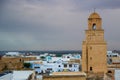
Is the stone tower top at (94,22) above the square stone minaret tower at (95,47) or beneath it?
above

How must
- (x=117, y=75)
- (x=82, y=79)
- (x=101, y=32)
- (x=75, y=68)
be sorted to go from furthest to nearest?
(x=75, y=68)
(x=101, y=32)
(x=117, y=75)
(x=82, y=79)

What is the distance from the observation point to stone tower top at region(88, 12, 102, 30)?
2952 centimetres

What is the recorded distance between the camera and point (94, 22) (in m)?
29.7

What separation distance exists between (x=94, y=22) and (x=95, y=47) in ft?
7.65

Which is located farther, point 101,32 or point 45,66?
point 45,66

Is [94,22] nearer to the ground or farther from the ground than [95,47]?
farther from the ground

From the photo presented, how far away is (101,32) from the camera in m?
29.2

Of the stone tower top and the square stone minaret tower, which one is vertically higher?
the stone tower top

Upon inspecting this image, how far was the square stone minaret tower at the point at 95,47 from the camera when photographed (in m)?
29.3

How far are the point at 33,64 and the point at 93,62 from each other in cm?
2682

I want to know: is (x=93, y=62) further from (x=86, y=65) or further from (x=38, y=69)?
(x=38, y=69)

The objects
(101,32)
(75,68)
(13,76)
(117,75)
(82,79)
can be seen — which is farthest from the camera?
(75,68)

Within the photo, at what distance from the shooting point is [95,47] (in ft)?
96.4

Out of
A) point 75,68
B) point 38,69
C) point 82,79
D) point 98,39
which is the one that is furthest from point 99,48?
point 38,69
